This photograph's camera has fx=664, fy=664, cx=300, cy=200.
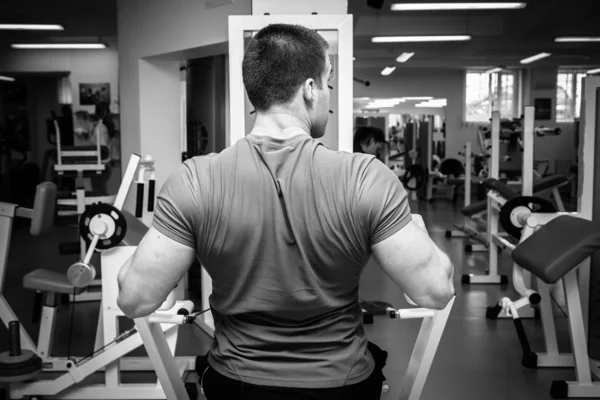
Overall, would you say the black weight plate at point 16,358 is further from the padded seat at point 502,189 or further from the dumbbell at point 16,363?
the padded seat at point 502,189

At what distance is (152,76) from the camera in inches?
187

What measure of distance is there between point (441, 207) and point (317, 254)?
10.5 meters

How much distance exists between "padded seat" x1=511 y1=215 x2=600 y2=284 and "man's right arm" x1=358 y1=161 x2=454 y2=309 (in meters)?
2.08

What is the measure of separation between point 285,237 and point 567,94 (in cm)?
1419

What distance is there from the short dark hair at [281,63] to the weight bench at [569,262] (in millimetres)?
2219

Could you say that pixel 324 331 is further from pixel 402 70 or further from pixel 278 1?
pixel 402 70

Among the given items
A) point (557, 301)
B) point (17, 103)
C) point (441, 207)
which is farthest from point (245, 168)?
point (17, 103)

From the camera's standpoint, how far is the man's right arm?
3.49ft

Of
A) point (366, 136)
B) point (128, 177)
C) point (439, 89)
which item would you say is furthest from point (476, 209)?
point (439, 89)

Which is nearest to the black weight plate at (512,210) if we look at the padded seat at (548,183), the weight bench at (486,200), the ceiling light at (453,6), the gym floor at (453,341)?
the gym floor at (453,341)

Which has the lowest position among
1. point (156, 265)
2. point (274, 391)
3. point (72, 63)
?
point (274, 391)

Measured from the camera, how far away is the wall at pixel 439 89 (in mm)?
A: 14477

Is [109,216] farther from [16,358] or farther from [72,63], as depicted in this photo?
[72,63]

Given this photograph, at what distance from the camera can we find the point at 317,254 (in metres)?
1.11
